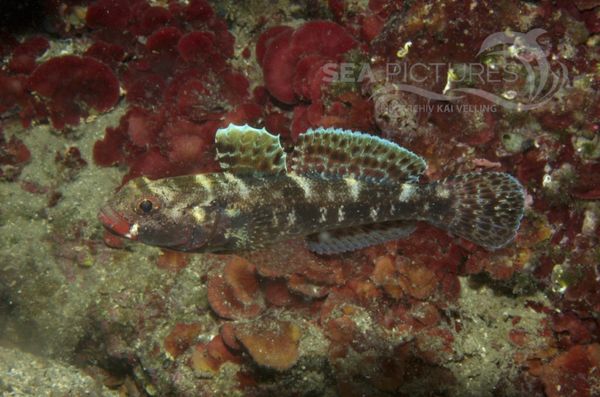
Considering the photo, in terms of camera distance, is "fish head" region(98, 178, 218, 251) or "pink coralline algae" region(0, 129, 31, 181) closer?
"fish head" region(98, 178, 218, 251)

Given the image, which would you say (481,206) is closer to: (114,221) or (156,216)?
(156,216)

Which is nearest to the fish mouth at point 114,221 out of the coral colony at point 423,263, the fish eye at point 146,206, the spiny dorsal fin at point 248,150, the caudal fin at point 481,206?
the fish eye at point 146,206

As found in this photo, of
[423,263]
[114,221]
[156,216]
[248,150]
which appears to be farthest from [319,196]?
[114,221]

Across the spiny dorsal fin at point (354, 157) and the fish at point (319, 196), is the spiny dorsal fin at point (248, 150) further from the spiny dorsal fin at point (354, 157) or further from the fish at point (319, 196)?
the spiny dorsal fin at point (354, 157)

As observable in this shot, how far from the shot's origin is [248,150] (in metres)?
4.61

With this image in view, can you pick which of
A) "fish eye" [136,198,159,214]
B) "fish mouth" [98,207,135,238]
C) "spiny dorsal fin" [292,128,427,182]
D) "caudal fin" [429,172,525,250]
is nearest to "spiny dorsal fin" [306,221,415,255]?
"caudal fin" [429,172,525,250]

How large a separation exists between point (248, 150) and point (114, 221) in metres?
1.44

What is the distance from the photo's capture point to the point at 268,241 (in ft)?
16.5

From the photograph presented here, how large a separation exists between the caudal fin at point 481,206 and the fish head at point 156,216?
2.41m

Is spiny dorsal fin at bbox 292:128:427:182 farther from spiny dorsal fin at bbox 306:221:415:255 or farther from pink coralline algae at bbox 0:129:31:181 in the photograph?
pink coralline algae at bbox 0:129:31:181

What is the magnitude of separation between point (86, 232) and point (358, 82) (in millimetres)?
4091

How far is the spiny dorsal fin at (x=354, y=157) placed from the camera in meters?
4.67

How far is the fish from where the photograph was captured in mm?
4637

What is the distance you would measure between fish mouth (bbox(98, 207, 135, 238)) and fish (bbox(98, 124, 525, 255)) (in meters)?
0.18
